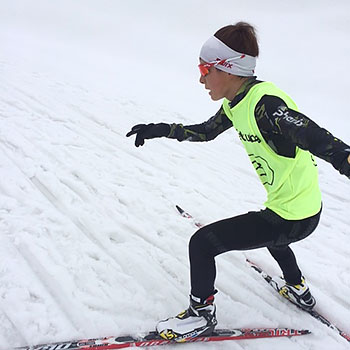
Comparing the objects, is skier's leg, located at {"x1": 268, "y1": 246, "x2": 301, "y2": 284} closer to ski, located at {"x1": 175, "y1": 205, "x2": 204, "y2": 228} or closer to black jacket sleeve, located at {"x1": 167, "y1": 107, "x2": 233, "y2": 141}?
black jacket sleeve, located at {"x1": 167, "y1": 107, "x2": 233, "y2": 141}

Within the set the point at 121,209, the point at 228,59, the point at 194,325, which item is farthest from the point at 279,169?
the point at 121,209

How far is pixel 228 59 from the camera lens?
2221mm

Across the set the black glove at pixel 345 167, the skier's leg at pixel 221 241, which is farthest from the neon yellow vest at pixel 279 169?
the black glove at pixel 345 167

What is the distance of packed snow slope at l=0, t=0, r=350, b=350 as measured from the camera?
8.87 feet

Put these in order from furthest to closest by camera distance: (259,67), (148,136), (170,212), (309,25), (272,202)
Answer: (309,25) → (259,67) → (170,212) → (148,136) → (272,202)

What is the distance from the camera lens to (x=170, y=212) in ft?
13.5

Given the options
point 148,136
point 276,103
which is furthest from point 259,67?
point 276,103

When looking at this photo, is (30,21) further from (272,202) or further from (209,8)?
(272,202)

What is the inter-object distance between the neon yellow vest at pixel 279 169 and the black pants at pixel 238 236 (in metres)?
0.07

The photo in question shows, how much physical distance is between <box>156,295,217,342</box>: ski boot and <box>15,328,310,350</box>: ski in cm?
4

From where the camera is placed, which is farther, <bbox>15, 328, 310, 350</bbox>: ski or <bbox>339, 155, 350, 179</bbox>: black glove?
<bbox>15, 328, 310, 350</bbox>: ski

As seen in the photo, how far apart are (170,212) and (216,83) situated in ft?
6.71

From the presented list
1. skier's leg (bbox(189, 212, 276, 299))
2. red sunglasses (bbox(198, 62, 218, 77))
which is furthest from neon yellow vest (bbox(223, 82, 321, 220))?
red sunglasses (bbox(198, 62, 218, 77))

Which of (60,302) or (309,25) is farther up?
(309,25)
